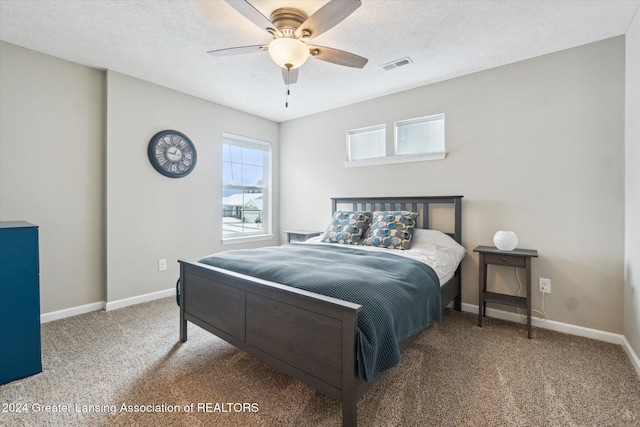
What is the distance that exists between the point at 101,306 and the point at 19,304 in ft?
4.16

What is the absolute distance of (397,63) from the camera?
9.18ft

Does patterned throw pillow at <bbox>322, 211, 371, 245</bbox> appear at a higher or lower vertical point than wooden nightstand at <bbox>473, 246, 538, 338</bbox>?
higher

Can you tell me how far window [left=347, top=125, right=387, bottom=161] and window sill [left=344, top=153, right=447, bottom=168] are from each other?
11 centimetres

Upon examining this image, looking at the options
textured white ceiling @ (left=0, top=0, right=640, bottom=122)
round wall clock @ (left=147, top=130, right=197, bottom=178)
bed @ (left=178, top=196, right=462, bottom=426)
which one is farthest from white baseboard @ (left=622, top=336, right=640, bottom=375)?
round wall clock @ (left=147, top=130, right=197, bottom=178)

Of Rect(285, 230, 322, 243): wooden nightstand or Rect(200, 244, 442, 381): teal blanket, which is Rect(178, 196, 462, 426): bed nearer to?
Rect(200, 244, 442, 381): teal blanket

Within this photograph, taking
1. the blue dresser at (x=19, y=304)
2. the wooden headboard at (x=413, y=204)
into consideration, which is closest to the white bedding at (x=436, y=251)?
the wooden headboard at (x=413, y=204)

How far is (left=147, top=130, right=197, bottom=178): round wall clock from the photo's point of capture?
130 inches

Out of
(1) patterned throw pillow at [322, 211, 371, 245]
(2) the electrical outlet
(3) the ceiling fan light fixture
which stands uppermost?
(3) the ceiling fan light fixture

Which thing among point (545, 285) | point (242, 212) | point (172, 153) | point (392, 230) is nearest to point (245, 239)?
point (242, 212)

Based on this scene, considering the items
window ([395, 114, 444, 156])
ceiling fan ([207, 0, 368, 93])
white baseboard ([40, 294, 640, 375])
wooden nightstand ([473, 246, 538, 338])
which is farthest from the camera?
window ([395, 114, 444, 156])

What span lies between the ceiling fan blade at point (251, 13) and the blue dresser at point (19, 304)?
192cm

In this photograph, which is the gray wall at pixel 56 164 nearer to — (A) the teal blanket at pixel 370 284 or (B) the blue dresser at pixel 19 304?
(B) the blue dresser at pixel 19 304

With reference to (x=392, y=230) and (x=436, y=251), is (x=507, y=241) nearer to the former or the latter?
(x=436, y=251)

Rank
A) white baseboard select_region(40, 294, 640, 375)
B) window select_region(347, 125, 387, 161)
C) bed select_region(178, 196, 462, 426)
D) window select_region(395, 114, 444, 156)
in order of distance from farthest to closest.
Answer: window select_region(347, 125, 387, 161)
window select_region(395, 114, 444, 156)
white baseboard select_region(40, 294, 640, 375)
bed select_region(178, 196, 462, 426)
